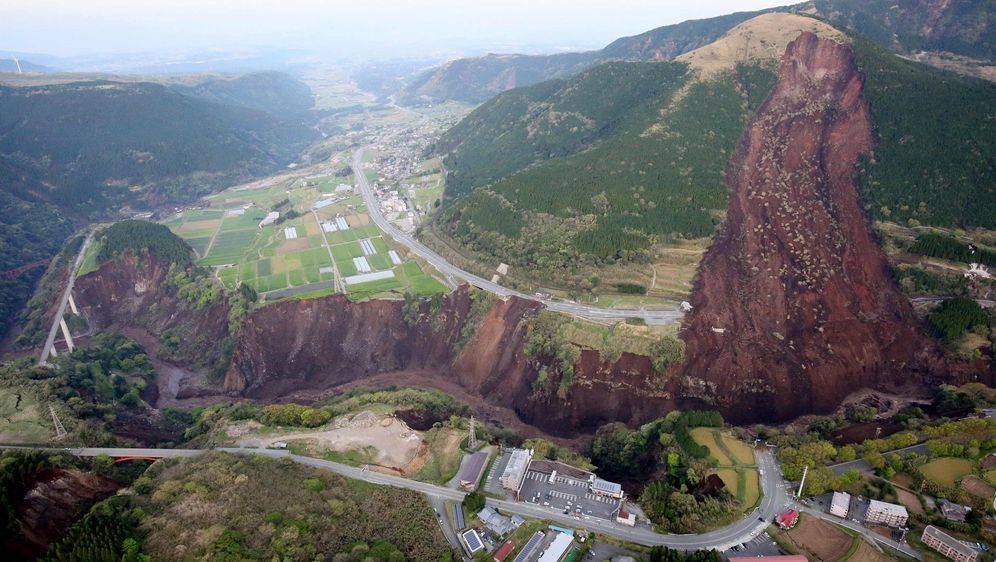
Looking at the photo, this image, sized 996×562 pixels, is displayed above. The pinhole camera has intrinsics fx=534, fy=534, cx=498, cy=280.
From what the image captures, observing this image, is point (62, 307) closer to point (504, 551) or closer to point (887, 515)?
point (504, 551)

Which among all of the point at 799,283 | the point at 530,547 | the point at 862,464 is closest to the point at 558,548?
the point at 530,547

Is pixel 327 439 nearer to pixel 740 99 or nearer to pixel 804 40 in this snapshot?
pixel 740 99

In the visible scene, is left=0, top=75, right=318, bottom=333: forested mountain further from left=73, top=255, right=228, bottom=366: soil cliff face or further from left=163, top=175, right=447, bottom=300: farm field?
left=73, top=255, right=228, bottom=366: soil cliff face

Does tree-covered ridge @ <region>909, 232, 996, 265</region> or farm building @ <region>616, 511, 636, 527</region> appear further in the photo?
tree-covered ridge @ <region>909, 232, 996, 265</region>

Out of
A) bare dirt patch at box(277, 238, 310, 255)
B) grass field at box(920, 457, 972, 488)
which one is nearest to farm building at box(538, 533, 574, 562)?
grass field at box(920, 457, 972, 488)

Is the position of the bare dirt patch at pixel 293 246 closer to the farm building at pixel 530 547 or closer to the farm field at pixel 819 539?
the farm building at pixel 530 547

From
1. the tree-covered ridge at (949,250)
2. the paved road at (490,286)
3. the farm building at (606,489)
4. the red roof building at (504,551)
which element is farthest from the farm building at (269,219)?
the tree-covered ridge at (949,250)
